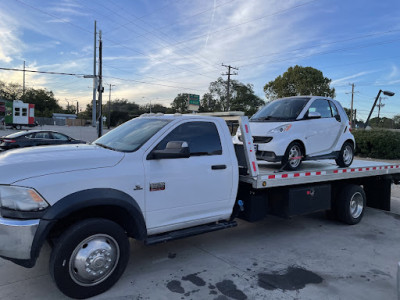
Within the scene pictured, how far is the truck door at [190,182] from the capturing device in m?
3.64

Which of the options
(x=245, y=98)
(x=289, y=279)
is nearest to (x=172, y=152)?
(x=289, y=279)

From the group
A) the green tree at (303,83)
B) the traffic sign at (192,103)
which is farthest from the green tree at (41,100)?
the traffic sign at (192,103)

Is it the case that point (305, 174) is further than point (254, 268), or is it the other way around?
point (305, 174)

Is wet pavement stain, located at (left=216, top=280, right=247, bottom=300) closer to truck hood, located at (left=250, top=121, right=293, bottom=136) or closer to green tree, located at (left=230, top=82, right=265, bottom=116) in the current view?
truck hood, located at (left=250, top=121, right=293, bottom=136)

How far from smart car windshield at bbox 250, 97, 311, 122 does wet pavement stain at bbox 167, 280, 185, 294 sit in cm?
376

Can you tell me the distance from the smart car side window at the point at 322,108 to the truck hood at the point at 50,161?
4.36 m

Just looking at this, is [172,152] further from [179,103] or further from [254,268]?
[179,103]

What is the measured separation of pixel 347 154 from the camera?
6914 millimetres

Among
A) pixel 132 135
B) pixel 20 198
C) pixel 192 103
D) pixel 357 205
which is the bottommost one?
pixel 357 205

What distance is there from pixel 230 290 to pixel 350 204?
3736 millimetres

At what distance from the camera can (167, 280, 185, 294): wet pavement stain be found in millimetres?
3480

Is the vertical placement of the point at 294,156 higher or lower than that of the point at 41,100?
lower

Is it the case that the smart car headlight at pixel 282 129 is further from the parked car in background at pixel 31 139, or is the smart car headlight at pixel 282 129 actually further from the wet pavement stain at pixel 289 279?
the parked car in background at pixel 31 139

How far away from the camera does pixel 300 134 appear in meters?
5.99
